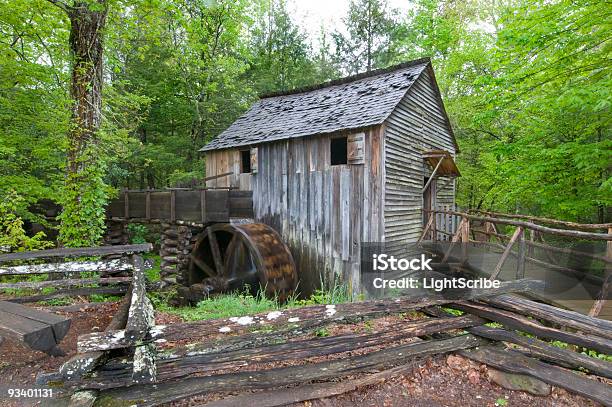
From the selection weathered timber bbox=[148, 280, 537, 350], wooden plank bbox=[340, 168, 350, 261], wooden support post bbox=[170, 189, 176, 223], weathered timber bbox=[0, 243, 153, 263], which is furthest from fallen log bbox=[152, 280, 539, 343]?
wooden support post bbox=[170, 189, 176, 223]

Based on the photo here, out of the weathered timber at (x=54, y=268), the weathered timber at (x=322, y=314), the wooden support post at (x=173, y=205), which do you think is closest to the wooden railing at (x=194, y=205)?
the wooden support post at (x=173, y=205)

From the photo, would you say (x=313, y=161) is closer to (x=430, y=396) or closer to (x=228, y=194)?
(x=228, y=194)

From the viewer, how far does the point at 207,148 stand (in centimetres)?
1182

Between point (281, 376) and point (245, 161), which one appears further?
point (245, 161)

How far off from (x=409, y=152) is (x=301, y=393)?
8.38m

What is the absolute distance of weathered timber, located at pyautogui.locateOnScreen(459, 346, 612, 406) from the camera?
2.78m

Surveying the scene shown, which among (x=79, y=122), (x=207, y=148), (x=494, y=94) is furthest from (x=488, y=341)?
(x=207, y=148)

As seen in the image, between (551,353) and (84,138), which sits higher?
(84,138)

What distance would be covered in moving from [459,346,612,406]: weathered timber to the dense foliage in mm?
4697

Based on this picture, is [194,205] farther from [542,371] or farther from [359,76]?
[542,371]

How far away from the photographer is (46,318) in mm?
2939

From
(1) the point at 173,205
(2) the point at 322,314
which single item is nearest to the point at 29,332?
(2) the point at 322,314

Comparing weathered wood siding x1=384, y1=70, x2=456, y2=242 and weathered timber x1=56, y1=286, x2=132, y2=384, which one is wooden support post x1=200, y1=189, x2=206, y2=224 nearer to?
weathered wood siding x1=384, y1=70, x2=456, y2=242

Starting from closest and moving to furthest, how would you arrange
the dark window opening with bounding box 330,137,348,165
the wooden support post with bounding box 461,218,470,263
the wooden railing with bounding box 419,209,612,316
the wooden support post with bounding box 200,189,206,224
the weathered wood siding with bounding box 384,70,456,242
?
the wooden railing with bounding box 419,209,612,316 < the wooden support post with bounding box 461,218,470,263 < the weathered wood siding with bounding box 384,70,456,242 < the wooden support post with bounding box 200,189,206,224 < the dark window opening with bounding box 330,137,348,165
